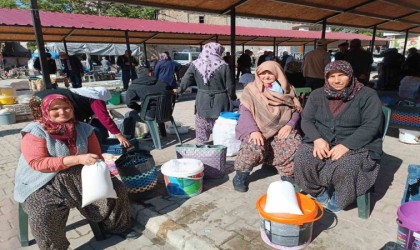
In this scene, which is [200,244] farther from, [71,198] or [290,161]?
[290,161]

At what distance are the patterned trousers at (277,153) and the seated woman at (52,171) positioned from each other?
4.70 ft

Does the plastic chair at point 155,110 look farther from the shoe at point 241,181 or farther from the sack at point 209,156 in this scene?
the shoe at point 241,181

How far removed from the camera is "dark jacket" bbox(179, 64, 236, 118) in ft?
13.7

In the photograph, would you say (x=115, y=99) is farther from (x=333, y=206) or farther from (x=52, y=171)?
(x=333, y=206)

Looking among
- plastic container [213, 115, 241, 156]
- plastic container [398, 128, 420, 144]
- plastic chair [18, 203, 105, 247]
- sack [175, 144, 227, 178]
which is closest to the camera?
plastic chair [18, 203, 105, 247]

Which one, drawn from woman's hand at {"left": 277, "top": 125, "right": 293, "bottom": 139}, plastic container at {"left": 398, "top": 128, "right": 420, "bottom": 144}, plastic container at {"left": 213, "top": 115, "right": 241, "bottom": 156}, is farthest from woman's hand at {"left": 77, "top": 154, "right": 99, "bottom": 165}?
plastic container at {"left": 398, "top": 128, "right": 420, "bottom": 144}

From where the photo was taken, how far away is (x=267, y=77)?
10.5ft

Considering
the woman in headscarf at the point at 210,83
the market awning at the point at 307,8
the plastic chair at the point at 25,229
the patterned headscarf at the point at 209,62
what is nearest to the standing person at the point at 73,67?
the market awning at the point at 307,8

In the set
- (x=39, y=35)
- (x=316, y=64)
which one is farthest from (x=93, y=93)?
(x=316, y=64)

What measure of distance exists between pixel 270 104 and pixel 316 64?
3767 millimetres

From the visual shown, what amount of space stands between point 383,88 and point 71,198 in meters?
10.9

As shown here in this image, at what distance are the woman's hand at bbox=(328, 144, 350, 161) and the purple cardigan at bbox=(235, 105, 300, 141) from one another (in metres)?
0.63

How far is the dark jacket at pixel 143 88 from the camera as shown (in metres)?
4.78

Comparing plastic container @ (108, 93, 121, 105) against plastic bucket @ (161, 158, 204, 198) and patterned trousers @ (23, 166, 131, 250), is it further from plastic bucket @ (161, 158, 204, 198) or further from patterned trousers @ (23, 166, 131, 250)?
patterned trousers @ (23, 166, 131, 250)
